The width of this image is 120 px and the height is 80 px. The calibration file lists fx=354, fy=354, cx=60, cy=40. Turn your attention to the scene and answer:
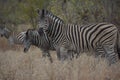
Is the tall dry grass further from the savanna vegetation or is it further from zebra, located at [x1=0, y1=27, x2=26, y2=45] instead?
zebra, located at [x1=0, y1=27, x2=26, y2=45]

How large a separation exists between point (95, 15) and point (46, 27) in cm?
506

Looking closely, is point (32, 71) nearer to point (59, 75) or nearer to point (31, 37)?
point (59, 75)

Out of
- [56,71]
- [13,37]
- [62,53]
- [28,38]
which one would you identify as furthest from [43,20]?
[13,37]

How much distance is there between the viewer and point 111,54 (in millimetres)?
9852

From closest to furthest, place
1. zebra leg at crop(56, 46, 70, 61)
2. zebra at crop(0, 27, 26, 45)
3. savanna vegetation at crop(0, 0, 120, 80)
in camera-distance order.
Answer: savanna vegetation at crop(0, 0, 120, 80), zebra leg at crop(56, 46, 70, 61), zebra at crop(0, 27, 26, 45)

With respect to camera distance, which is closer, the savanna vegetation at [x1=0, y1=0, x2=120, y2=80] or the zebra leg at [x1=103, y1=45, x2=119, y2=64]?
the savanna vegetation at [x1=0, y1=0, x2=120, y2=80]

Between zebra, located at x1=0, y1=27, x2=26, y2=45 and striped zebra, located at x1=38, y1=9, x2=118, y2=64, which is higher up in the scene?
striped zebra, located at x1=38, y1=9, x2=118, y2=64

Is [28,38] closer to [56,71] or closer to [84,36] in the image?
[84,36]

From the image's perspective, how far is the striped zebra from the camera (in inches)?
391

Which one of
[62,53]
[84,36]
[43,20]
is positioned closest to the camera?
[62,53]

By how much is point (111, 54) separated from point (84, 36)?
119 cm

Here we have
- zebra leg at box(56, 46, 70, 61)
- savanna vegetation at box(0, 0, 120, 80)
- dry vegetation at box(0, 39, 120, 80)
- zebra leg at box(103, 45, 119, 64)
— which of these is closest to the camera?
dry vegetation at box(0, 39, 120, 80)

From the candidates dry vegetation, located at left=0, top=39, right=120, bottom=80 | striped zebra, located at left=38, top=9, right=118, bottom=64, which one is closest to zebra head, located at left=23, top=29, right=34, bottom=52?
striped zebra, located at left=38, top=9, right=118, bottom=64

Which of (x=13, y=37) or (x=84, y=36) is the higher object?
(x=84, y=36)
